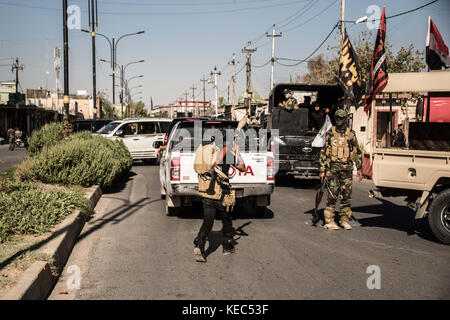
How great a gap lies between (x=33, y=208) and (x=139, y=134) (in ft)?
42.2

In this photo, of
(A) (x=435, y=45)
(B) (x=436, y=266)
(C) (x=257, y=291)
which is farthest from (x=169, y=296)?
(A) (x=435, y=45)

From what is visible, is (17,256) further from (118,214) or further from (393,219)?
(393,219)

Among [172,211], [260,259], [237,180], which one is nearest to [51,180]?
[172,211]

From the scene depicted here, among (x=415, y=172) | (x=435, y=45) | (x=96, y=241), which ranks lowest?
(x=96, y=241)

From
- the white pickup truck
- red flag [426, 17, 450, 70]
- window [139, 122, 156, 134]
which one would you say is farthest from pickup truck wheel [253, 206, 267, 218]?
window [139, 122, 156, 134]

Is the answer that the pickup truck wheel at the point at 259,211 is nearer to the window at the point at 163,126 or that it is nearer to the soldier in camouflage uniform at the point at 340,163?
the soldier in camouflage uniform at the point at 340,163

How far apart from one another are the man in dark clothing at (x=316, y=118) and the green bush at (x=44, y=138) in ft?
26.3

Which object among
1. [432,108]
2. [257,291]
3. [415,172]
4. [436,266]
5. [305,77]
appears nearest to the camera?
[257,291]

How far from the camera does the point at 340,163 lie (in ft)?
25.2

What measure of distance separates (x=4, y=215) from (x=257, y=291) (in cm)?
381

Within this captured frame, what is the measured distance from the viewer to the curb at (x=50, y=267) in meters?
4.08

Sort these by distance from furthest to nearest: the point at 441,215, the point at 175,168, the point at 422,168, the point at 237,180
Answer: the point at 237,180, the point at 175,168, the point at 422,168, the point at 441,215

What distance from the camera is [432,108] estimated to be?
7867 mm

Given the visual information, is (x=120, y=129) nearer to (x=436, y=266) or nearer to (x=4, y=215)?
(x=4, y=215)
